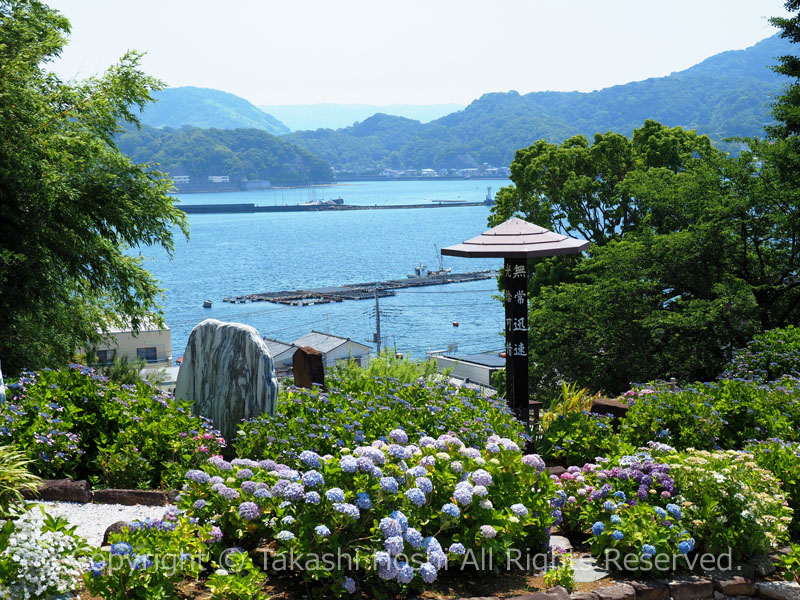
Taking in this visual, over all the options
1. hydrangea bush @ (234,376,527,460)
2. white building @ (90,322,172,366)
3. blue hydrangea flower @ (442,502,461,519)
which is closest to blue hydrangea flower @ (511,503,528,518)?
blue hydrangea flower @ (442,502,461,519)

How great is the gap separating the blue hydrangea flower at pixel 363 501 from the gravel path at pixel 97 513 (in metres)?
2.01

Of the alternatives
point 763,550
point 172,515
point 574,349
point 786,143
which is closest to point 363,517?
point 172,515

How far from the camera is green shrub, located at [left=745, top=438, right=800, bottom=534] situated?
543 cm

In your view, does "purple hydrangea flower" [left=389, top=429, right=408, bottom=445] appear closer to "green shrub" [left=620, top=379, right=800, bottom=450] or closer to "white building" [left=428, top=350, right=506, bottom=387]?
"green shrub" [left=620, top=379, right=800, bottom=450]

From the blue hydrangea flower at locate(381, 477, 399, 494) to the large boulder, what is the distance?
2996 mm

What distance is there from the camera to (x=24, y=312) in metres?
14.0

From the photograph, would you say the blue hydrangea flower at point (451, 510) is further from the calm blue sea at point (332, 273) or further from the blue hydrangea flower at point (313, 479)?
the calm blue sea at point (332, 273)

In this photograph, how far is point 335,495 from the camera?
4.07 m

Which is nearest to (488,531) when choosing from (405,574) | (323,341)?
(405,574)

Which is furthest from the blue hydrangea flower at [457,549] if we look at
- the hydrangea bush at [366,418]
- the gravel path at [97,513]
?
the gravel path at [97,513]

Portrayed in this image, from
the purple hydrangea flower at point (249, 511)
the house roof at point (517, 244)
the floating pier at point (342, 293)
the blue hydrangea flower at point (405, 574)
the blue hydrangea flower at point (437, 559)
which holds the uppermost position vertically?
the house roof at point (517, 244)

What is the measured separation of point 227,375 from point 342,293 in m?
83.0

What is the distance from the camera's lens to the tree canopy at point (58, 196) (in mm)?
13219

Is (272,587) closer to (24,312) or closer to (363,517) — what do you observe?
(363,517)
